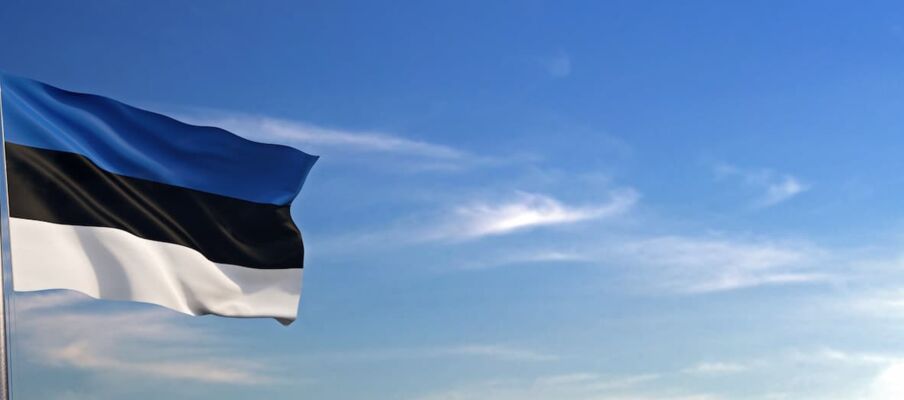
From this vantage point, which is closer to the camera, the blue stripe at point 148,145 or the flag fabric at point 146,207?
the flag fabric at point 146,207

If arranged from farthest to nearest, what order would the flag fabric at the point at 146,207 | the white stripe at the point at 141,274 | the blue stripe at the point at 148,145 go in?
1. the blue stripe at the point at 148,145
2. the flag fabric at the point at 146,207
3. the white stripe at the point at 141,274

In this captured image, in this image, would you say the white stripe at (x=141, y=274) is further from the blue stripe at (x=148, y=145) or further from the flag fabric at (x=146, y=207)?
the blue stripe at (x=148, y=145)

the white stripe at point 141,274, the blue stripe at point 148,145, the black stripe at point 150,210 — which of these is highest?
the blue stripe at point 148,145

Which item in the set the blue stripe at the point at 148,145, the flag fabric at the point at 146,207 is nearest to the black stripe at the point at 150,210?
the flag fabric at the point at 146,207

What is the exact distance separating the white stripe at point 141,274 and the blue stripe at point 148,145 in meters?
1.24

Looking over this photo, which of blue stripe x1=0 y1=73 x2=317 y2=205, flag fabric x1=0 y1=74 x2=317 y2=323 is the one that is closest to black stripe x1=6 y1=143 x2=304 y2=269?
flag fabric x1=0 y1=74 x2=317 y2=323

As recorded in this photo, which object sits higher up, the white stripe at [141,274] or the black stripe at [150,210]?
the black stripe at [150,210]

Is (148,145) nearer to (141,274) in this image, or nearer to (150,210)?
(150,210)

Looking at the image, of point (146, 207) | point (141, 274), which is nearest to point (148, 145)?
point (146, 207)

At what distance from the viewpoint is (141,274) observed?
56.5 feet

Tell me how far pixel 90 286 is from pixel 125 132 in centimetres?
283

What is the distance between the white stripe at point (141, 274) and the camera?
622 inches

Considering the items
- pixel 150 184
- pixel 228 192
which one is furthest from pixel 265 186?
pixel 150 184

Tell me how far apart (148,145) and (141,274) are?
7.40 ft
